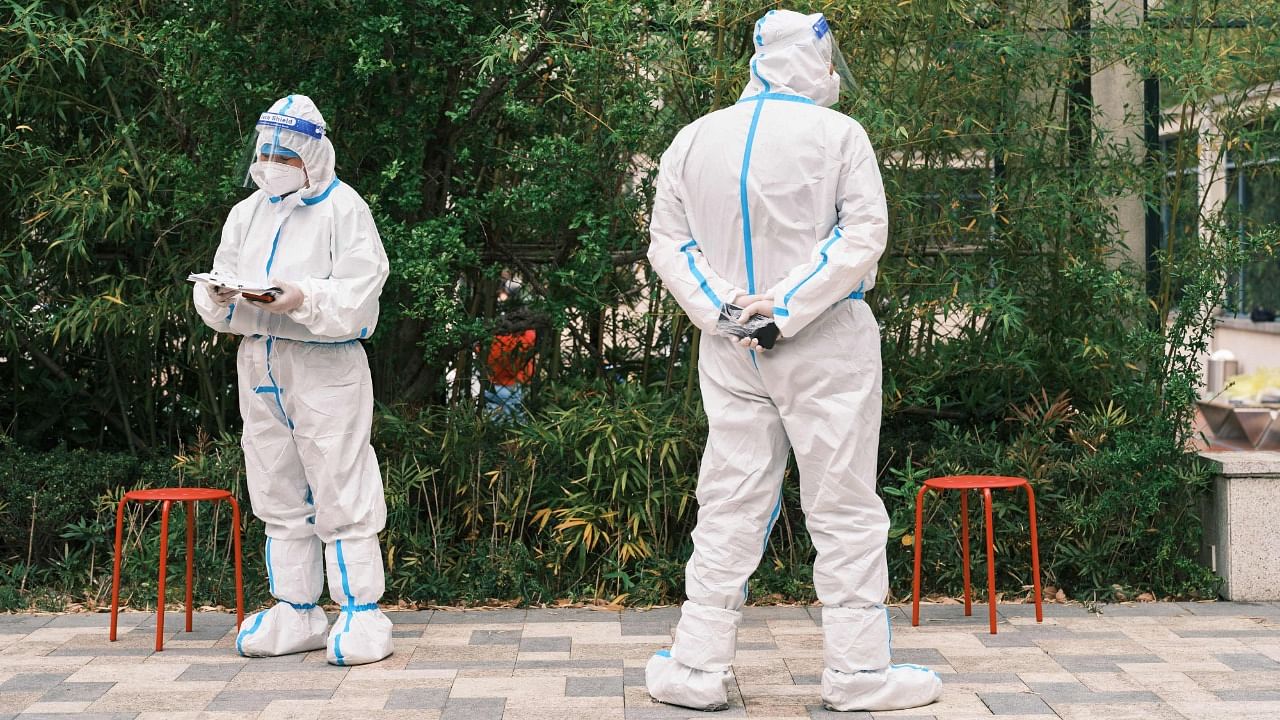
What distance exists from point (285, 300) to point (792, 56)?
150 cm

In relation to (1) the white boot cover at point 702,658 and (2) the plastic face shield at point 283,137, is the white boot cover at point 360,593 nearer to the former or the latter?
(1) the white boot cover at point 702,658

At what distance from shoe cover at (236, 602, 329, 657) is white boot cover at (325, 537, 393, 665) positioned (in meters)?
0.14

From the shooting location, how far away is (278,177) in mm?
4016

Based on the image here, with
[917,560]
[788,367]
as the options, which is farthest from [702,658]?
[917,560]

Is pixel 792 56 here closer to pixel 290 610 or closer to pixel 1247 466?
pixel 290 610

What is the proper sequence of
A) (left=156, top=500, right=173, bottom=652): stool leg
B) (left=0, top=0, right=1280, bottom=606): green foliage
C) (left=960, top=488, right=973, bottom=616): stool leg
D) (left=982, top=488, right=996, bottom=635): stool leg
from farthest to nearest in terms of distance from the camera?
(left=0, top=0, right=1280, bottom=606): green foliage → (left=960, top=488, right=973, bottom=616): stool leg → (left=982, top=488, right=996, bottom=635): stool leg → (left=156, top=500, right=173, bottom=652): stool leg

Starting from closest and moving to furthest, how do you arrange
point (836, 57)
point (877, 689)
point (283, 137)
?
point (877, 689) → point (836, 57) → point (283, 137)

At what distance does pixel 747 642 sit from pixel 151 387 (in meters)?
2.49

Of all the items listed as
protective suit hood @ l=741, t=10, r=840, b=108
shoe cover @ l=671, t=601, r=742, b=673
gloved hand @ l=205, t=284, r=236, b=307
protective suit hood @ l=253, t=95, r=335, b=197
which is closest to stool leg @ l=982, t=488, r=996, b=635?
shoe cover @ l=671, t=601, r=742, b=673

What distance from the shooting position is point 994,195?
496 centimetres

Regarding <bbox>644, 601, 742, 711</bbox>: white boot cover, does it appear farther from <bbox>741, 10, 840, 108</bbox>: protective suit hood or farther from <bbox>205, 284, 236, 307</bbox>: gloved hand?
<bbox>205, 284, 236, 307</bbox>: gloved hand

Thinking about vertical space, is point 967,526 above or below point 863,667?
above

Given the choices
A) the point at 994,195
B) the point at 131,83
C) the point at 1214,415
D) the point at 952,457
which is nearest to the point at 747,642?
the point at 952,457

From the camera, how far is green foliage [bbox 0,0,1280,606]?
4.74m
